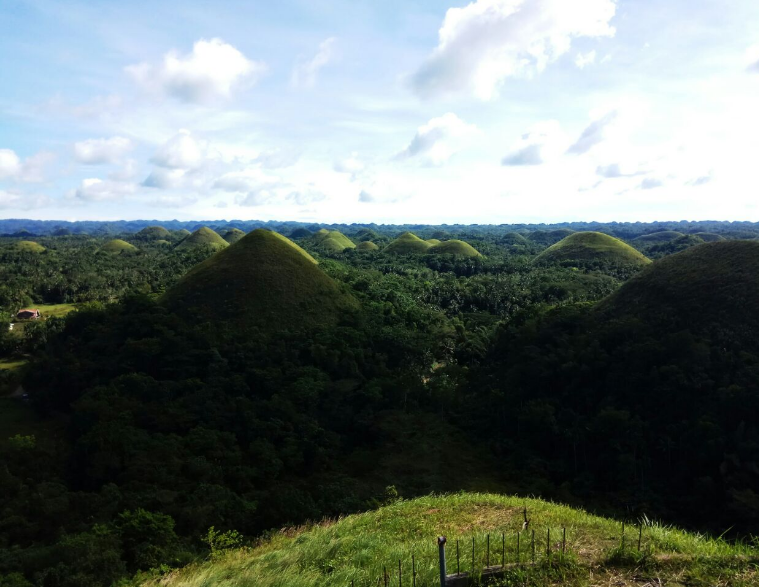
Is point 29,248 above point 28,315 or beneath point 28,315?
above

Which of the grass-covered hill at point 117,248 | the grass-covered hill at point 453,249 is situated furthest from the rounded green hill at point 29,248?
the grass-covered hill at point 453,249

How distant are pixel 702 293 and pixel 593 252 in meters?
62.9

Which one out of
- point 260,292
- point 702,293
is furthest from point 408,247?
point 702,293

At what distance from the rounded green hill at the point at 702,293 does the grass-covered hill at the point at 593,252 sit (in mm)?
47546

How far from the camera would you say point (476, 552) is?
26.3 ft

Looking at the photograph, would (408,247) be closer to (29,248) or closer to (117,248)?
(117,248)

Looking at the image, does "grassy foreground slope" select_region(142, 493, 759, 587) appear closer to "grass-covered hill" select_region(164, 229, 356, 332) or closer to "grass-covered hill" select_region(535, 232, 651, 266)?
"grass-covered hill" select_region(164, 229, 356, 332)

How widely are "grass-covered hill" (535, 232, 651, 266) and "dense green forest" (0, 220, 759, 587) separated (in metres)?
49.1

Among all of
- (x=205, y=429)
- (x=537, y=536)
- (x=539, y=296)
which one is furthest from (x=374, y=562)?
(x=539, y=296)

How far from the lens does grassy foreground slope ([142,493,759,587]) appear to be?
678cm

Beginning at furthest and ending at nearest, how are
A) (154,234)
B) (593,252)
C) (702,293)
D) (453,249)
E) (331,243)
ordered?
(154,234) < (331,243) < (453,249) < (593,252) < (702,293)

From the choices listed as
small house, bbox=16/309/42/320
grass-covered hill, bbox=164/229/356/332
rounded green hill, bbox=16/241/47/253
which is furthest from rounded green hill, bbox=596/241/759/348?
rounded green hill, bbox=16/241/47/253

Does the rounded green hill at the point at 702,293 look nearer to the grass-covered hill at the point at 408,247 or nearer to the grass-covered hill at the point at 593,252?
the grass-covered hill at the point at 593,252

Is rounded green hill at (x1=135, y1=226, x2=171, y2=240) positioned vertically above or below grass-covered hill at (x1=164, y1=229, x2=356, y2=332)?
above
